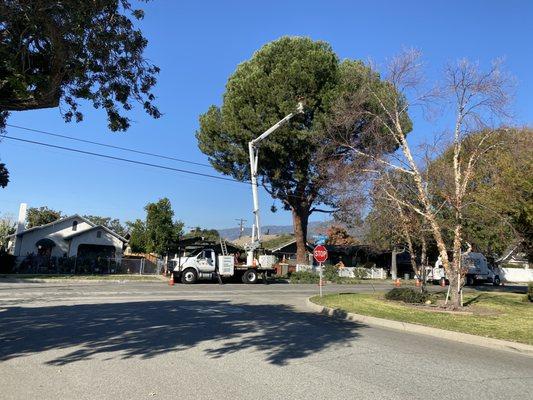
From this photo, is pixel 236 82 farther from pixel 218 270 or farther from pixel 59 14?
pixel 59 14

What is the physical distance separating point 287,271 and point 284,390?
118ft

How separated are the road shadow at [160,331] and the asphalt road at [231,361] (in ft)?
0.07

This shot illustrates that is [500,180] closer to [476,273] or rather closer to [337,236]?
[476,273]

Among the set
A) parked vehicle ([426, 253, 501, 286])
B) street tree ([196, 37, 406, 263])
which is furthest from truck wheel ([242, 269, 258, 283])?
parked vehicle ([426, 253, 501, 286])

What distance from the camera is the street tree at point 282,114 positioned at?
34.3m

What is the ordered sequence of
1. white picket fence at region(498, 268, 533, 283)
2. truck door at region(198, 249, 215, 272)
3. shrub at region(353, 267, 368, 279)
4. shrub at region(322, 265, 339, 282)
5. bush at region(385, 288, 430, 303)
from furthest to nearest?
white picket fence at region(498, 268, 533, 283) → shrub at region(353, 267, 368, 279) → shrub at region(322, 265, 339, 282) → truck door at region(198, 249, 215, 272) → bush at region(385, 288, 430, 303)

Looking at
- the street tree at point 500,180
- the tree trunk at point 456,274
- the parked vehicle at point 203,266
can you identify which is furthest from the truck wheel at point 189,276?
the tree trunk at point 456,274

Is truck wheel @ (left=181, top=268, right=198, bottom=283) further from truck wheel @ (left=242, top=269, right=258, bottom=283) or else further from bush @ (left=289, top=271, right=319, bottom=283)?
bush @ (left=289, top=271, right=319, bottom=283)

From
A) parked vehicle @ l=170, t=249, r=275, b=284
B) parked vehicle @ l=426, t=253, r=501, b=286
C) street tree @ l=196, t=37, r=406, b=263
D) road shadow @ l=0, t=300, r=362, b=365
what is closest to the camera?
road shadow @ l=0, t=300, r=362, b=365

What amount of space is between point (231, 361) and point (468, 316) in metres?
9.38

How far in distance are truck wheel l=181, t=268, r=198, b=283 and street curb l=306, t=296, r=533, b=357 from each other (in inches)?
620

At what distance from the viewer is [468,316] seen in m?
14.6

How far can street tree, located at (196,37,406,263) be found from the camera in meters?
34.3

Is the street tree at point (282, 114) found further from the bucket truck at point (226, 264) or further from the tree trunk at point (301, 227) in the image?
the bucket truck at point (226, 264)
